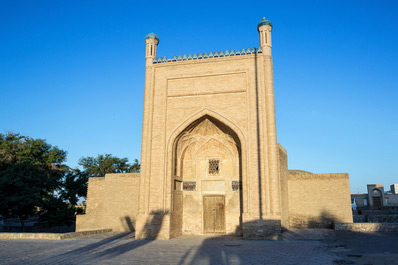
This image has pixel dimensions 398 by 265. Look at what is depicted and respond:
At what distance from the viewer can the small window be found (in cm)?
1384

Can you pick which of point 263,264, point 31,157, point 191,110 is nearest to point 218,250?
point 263,264

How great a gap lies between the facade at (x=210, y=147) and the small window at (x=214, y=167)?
43mm

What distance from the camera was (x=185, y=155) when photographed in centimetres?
1409

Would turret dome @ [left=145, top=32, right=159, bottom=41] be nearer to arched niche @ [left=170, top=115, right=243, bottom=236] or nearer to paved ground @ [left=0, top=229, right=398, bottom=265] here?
arched niche @ [left=170, top=115, right=243, bottom=236]

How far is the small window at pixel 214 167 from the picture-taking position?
13.8 meters

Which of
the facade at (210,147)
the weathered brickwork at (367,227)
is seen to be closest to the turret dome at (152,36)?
the facade at (210,147)

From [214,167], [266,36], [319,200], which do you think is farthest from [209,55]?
[319,200]

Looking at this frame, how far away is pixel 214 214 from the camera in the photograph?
13.3 metres

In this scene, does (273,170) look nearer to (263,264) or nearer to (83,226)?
(263,264)

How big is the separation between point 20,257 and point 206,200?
7688mm

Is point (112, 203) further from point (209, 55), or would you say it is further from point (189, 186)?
point (209, 55)

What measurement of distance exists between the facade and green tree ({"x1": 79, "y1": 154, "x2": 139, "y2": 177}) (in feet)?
57.1

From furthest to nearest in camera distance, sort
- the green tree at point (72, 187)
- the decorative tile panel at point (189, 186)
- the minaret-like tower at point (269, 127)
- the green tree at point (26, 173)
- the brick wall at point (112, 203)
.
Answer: the green tree at point (72, 187) → the green tree at point (26, 173) → the brick wall at point (112, 203) → the decorative tile panel at point (189, 186) → the minaret-like tower at point (269, 127)

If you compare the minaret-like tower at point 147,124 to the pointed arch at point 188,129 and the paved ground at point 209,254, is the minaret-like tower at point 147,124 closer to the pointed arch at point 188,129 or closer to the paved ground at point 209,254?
the pointed arch at point 188,129
